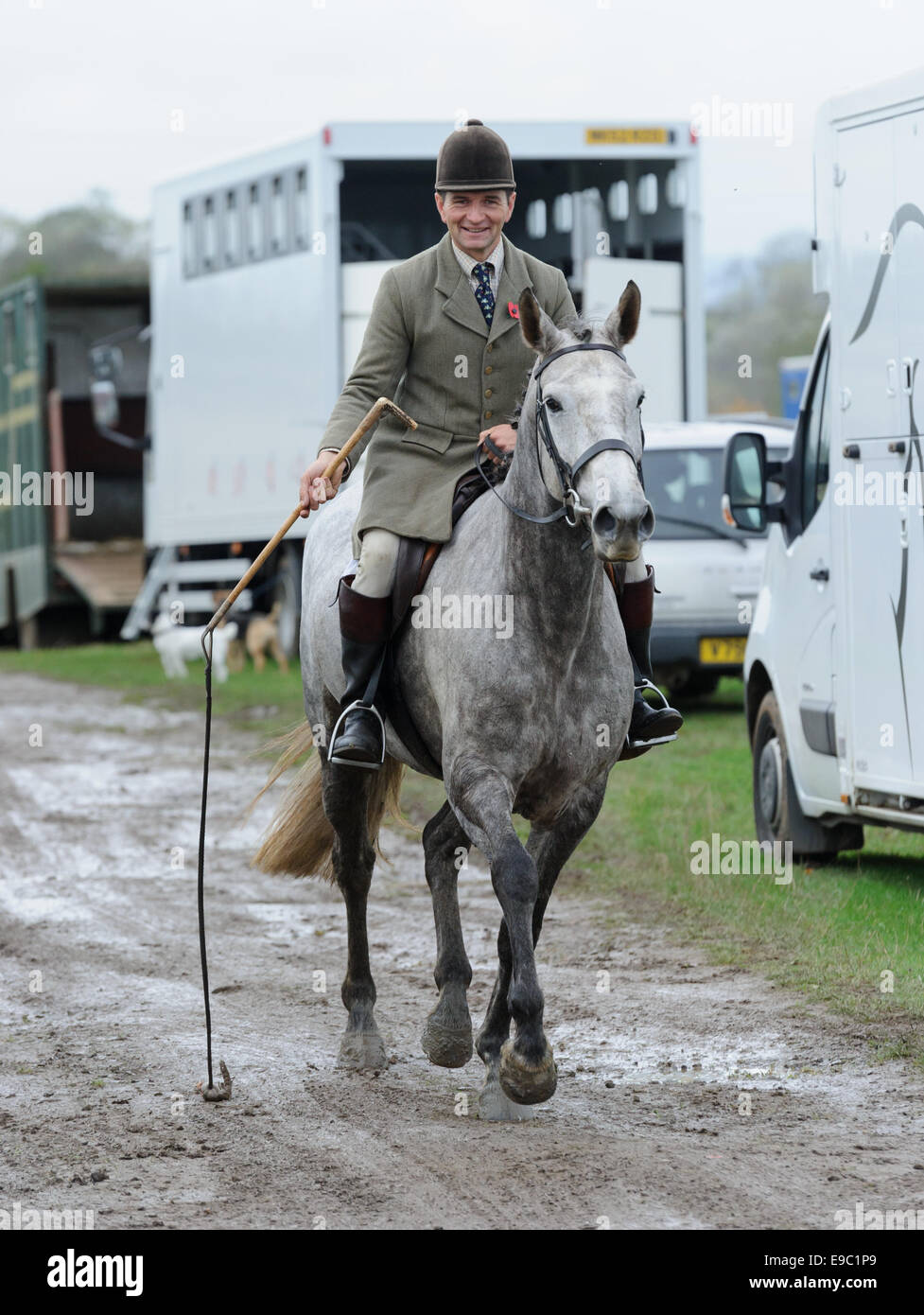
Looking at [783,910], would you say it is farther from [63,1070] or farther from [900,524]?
[63,1070]

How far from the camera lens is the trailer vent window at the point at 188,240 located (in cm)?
2369

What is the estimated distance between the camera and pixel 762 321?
116 m

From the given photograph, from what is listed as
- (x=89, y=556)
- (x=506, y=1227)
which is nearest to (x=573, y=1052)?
(x=506, y=1227)

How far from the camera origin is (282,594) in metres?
23.3

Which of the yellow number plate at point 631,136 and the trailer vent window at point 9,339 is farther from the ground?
the yellow number plate at point 631,136

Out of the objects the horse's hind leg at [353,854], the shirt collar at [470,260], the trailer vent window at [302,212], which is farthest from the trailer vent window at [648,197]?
the shirt collar at [470,260]

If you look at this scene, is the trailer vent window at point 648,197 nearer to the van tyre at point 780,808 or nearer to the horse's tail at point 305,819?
the van tyre at point 780,808

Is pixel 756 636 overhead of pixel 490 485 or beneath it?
beneath

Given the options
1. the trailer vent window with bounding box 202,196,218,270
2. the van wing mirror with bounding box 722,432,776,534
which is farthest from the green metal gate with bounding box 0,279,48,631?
the van wing mirror with bounding box 722,432,776,534

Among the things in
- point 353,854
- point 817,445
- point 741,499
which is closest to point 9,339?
point 741,499

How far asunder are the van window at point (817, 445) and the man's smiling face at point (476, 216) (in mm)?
3404

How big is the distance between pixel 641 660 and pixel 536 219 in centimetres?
1364

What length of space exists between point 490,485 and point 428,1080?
6.33 ft

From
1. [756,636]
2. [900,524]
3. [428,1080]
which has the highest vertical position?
[900,524]
